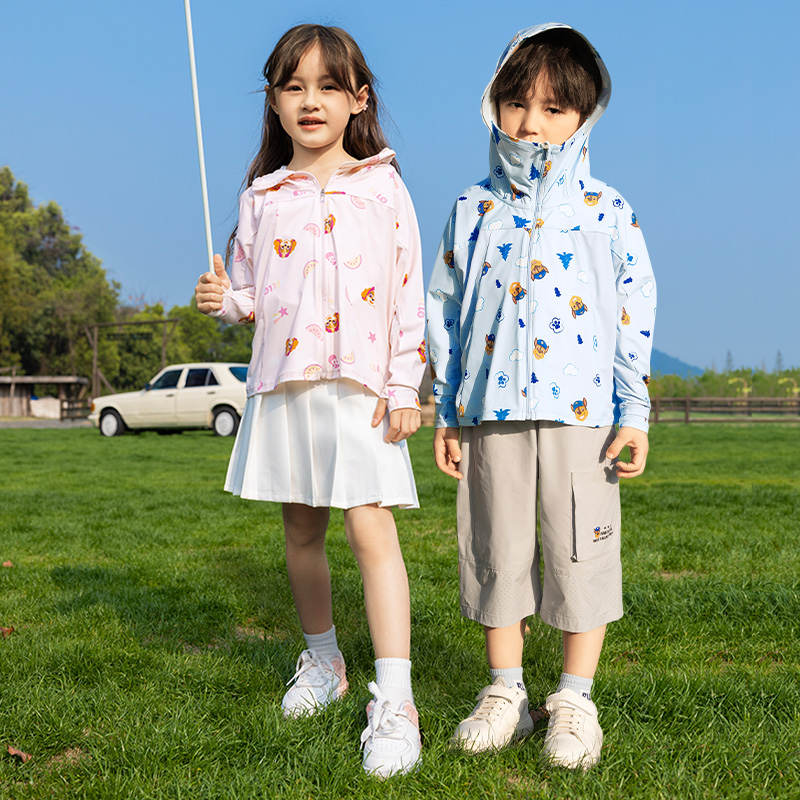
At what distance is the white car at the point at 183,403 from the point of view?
17.7 metres

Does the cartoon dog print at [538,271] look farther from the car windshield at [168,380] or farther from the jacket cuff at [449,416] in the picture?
the car windshield at [168,380]

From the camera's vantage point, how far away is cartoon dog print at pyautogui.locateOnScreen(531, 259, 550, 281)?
2.09 meters

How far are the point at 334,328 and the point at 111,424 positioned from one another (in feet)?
Result: 57.9

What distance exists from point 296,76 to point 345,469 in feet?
3.53

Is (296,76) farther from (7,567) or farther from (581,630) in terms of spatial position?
(7,567)

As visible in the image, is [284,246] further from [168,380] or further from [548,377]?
[168,380]

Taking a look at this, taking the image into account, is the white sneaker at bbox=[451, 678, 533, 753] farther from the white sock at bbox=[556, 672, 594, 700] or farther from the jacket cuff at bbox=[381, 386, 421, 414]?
the jacket cuff at bbox=[381, 386, 421, 414]

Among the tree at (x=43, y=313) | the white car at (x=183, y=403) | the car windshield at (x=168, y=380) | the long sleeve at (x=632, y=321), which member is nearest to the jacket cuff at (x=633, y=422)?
the long sleeve at (x=632, y=321)

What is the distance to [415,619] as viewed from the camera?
3305 millimetres

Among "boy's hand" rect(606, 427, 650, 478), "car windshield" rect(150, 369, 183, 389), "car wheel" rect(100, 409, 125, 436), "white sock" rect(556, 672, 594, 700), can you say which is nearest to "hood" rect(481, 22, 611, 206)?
"boy's hand" rect(606, 427, 650, 478)

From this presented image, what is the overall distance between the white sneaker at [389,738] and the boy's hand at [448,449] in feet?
1.99

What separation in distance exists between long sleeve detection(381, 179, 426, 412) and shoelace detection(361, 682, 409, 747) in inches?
29.3

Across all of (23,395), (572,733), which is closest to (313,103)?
(572,733)

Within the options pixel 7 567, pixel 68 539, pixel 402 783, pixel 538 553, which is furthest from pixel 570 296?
pixel 68 539
